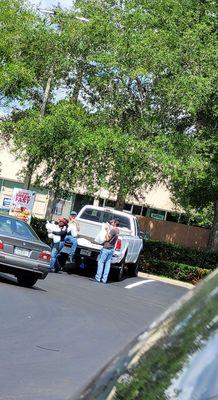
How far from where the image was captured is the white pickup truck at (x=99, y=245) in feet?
63.9

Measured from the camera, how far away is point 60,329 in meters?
10.0

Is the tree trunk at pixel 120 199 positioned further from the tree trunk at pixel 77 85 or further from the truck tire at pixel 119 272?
the truck tire at pixel 119 272

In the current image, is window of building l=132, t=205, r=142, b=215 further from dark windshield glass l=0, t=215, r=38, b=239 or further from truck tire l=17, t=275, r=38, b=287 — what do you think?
truck tire l=17, t=275, r=38, b=287

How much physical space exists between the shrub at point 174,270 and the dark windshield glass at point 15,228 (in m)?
10.1

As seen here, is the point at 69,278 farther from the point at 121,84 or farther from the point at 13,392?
the point at 13,392

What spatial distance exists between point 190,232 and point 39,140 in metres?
19.0

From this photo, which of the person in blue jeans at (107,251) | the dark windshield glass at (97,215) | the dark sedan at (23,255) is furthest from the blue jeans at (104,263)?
the dark sedan at (23,255)

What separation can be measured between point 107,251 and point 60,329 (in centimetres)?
835

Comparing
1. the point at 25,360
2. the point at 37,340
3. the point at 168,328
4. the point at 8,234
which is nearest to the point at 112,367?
the point at 168,328

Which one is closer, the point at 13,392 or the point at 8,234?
the point at 13,392

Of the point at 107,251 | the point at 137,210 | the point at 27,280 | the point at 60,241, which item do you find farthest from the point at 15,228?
the point at 137,210

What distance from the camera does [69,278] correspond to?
1822 centimetres

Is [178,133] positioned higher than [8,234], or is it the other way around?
[178,133]

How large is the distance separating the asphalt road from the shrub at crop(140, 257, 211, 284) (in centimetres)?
604
